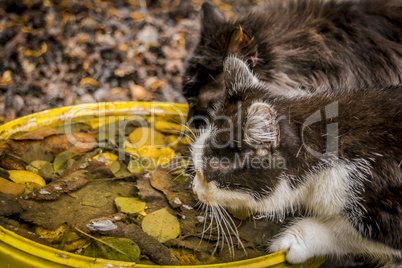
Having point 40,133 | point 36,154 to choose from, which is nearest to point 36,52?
point 40,133

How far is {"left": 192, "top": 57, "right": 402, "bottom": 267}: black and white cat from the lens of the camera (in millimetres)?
1337

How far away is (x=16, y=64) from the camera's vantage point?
9.68ft

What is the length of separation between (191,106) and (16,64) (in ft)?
5.17

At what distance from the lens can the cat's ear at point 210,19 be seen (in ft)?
7.45

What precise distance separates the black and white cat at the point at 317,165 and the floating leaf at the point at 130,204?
24 centimetres

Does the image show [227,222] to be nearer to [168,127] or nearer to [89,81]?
[168,127]

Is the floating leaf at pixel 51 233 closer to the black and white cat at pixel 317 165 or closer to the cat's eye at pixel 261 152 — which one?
the black and white cat at pixel 317 165

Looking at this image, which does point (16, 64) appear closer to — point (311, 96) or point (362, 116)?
point (311, 96)

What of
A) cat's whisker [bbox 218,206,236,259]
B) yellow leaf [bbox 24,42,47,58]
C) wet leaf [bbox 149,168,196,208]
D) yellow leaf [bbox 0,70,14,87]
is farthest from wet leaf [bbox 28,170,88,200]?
yellow leaf [bbox 24,42,47,58]

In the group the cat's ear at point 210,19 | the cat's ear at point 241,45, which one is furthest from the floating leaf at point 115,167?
the cat's ear at point 210,19

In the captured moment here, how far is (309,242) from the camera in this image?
1.46 meters

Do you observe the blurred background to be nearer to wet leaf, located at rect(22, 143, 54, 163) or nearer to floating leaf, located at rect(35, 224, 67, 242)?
wet leaf, located at rect(22, 143, 54, 163)

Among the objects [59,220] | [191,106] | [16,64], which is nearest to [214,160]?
[59,220]

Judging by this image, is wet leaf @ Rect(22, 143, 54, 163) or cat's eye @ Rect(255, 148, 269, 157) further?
wet leaf @ Rect(22, 143, 54, 163)
